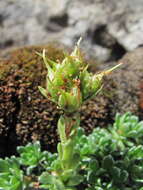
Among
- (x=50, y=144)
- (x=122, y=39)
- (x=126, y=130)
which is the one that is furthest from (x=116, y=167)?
(x=122, y=39)

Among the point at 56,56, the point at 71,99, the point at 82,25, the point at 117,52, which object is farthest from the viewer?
the point at 117,52

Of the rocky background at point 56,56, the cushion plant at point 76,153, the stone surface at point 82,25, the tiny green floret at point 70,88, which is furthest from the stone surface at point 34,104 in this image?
the stone surface at point 82,25

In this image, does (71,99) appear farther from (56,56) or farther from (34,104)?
(56,56)

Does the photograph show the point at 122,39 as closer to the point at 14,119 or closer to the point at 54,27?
the point at 54,27

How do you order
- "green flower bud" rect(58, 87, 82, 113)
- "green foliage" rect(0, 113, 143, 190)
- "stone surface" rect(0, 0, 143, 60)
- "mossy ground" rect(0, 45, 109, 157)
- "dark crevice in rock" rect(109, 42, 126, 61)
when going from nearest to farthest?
"green flower bud" rect(58, 87, 82, 113), "green foliage" rect(0, 113, 143, 190), "mossy ground" rect(0, 45, 109, 157), "stone surface" rect(0, 0, 143, 60), "dark crevice in rock" rect(109, 42, 126, 61)

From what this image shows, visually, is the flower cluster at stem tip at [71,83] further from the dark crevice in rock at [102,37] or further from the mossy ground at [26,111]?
the dark crevice in rock at [102,37]

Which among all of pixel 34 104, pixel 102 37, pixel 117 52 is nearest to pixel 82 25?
pixel 102 37

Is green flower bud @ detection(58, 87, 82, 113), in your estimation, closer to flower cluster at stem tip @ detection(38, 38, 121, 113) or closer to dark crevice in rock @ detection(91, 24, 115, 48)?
flower cluster at stem tip @ detection(38, 38, 121, 113)

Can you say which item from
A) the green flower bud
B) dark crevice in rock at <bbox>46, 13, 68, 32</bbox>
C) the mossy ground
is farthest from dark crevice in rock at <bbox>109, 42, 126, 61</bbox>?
the green flower bud

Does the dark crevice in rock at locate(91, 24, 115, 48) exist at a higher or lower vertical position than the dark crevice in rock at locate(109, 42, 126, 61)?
higher
